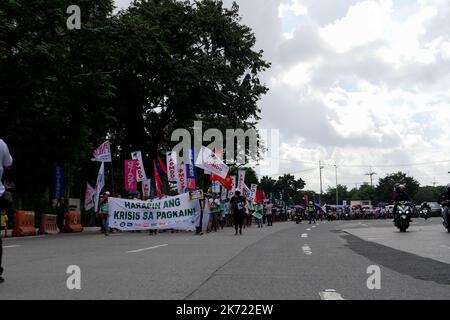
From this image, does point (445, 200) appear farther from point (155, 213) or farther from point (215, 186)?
point (215, 186)

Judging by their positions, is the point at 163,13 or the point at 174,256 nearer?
the point at 174,256

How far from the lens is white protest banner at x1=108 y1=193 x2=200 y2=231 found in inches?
988

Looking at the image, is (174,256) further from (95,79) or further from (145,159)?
(145,159)

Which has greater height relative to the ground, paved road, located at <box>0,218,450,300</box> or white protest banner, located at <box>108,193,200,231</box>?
white protest banner, located at <box>108,193,200,231</box>

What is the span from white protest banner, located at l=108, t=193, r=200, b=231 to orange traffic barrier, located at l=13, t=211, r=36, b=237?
10.5 feet

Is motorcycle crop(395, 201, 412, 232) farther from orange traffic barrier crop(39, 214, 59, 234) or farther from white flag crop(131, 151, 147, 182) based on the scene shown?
orange traffic barrier crop(39, 214, 59, 234)

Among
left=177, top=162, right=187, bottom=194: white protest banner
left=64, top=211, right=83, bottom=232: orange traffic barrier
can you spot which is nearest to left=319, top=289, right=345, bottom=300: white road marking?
left=64, top=211, right=83, bottom=232: orange traffic barrier

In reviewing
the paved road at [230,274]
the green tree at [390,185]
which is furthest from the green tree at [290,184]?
the paved road at [230,274]

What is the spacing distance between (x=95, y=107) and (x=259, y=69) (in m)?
15.2

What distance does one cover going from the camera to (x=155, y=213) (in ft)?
82.8
